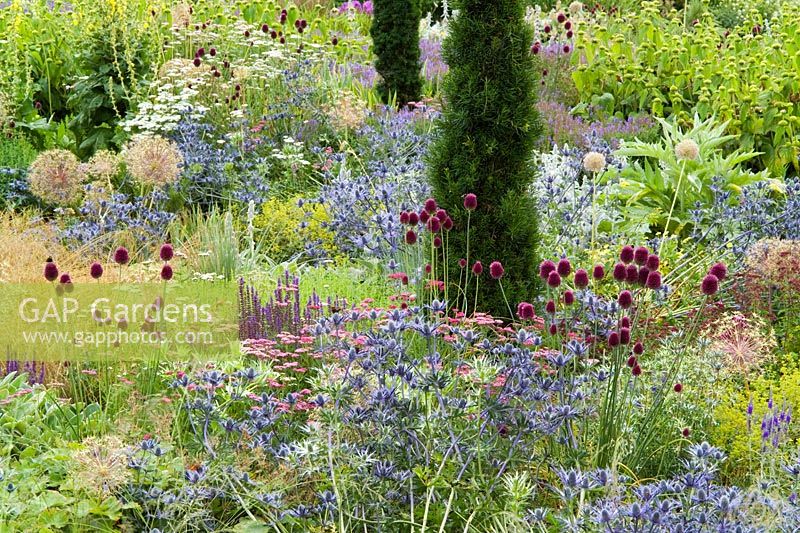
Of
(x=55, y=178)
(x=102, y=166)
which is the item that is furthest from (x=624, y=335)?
(x=55, y=178)

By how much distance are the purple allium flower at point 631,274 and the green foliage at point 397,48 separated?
7.48 metres

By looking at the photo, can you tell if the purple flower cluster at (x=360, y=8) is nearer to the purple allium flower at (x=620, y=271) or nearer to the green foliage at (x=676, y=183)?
the green foliage at (x=676, y=183)

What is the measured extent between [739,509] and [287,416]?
1852 millimetres

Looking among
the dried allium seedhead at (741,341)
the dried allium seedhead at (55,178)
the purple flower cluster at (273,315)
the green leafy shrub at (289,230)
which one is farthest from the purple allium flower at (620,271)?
the dried allium seedhead at (55,178)

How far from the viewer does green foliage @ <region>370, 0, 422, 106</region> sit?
10.8 m

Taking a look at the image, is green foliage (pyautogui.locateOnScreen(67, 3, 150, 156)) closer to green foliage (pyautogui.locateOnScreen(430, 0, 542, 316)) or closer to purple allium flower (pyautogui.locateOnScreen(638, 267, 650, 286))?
green foliage (pyautogui.locateOnScreen(430, 0, 542, 316))

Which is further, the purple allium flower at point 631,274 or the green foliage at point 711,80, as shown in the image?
the green foliage at point 711,80

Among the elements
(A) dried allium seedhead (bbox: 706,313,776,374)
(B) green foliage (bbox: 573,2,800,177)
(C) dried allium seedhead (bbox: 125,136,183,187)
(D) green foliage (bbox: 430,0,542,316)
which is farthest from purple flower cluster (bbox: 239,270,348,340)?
(B) green foliage (bbox: 573,2,800,177)

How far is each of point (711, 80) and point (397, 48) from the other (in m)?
3.33

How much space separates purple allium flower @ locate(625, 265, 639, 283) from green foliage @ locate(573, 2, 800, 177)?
472 centimetres

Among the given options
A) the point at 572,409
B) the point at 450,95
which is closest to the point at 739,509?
the point at 572,409

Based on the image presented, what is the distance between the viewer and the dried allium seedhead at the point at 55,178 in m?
7.25

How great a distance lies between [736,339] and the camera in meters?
4.78

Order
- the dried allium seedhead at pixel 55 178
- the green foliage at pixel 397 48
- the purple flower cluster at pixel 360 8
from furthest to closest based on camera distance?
1. the purple flower cluster at pixel 360 8
2. the green foliage at pixel 397 48
3. the dried allium seedhead at pixel 55 178
